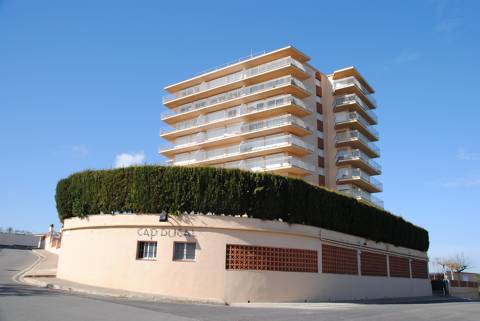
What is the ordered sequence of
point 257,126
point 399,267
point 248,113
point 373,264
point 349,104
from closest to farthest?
point 373,264, point 399,267, point 257,126, point 248,113, point 349,104

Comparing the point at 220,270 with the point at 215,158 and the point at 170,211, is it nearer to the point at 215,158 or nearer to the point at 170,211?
the point at 170,211

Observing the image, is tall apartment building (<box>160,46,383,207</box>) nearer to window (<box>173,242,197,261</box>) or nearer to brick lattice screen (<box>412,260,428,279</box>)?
brick lattice screen (<box>412,260,428,279</box>)

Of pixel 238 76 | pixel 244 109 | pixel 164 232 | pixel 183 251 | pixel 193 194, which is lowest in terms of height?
pixel 183 251

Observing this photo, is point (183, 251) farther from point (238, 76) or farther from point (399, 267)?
point (238, 76)

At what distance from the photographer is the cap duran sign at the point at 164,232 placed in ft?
66.2

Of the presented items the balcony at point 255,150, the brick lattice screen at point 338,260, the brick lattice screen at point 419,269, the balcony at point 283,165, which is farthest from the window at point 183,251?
the balcony at point 255,150

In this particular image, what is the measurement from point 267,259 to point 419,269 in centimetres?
2613

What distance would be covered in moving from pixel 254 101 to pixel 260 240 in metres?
33.9

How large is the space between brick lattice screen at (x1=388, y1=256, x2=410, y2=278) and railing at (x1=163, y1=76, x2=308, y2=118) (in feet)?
75.9

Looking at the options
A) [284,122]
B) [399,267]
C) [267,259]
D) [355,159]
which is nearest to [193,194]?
[267,259]

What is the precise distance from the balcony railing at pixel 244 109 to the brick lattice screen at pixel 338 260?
80.3ft

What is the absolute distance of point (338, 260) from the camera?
25.5m

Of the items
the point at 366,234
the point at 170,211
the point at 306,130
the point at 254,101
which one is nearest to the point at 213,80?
the point at 254,101

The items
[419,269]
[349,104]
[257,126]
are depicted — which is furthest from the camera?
[349,104]
